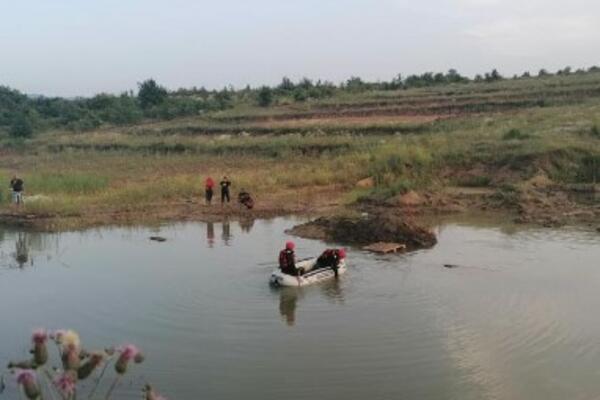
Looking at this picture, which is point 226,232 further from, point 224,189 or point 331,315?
point 331,315

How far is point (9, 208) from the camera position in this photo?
2689 centimetres

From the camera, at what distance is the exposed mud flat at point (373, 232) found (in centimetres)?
2095

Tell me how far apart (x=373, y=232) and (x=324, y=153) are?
19.1 metres

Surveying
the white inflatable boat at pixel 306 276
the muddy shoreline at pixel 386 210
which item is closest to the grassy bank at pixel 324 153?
the muddy shoreline at pixel 386 210

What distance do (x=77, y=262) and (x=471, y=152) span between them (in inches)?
748

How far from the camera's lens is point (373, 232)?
2122 cm

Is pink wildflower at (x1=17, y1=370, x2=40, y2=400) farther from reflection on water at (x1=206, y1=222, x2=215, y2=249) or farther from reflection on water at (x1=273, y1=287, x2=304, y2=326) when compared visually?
reflection on water at (x1=206, y1=222, x2=215, y2=249)

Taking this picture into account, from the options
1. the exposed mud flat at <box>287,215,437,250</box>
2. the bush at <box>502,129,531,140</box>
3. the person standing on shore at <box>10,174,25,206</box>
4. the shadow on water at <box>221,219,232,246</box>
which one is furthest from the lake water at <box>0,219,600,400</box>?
the bush at <box>502,129,531,140</box>

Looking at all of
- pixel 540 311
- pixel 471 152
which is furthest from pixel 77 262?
pixel 471 152

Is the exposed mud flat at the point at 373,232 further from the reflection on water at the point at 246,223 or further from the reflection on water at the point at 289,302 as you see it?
the reflection on water at the point at 289,302

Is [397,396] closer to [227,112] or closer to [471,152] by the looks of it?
[471,152]

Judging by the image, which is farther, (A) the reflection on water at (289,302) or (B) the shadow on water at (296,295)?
(B) the shadow on water at (296,295)

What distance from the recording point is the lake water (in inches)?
449

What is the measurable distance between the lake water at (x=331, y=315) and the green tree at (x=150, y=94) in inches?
2450
